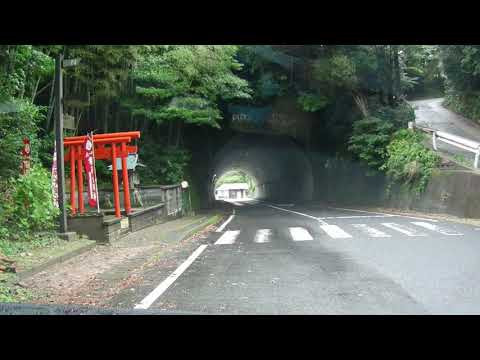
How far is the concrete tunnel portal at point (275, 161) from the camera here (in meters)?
37.4

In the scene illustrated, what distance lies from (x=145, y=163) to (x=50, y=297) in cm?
1791

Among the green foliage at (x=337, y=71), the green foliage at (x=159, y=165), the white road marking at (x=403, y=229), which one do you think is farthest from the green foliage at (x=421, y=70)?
the white road marking at (x=403, y=229)

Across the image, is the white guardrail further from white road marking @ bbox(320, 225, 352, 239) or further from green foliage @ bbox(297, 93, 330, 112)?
green foliage @ bbox(297, 93, 330, 112)

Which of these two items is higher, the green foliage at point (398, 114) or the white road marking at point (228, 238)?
the green foliage at point (398, 114)

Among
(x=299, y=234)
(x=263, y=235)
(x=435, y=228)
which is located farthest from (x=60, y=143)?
(x=435, y=228)

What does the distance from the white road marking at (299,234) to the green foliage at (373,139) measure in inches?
357

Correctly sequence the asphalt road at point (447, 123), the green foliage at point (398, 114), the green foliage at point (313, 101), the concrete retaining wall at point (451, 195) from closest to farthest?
the concrete retaining wall at point (451, 195)
the asphalt road at point (447, 123)
the green foliage at point (398, 114)
the green foliage at point (313, 101)

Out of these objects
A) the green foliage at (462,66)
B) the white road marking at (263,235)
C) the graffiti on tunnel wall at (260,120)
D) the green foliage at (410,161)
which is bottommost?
the white road marking at (263,235)

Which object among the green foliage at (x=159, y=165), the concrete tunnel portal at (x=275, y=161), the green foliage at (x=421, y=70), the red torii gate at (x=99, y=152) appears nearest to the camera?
the red torii gate at (x=99, y=152)

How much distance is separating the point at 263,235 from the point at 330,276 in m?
6.66

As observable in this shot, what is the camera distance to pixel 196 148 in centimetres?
3341

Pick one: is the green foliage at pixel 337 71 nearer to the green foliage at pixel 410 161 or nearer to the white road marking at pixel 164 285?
the green foliage at pixel 410 161
